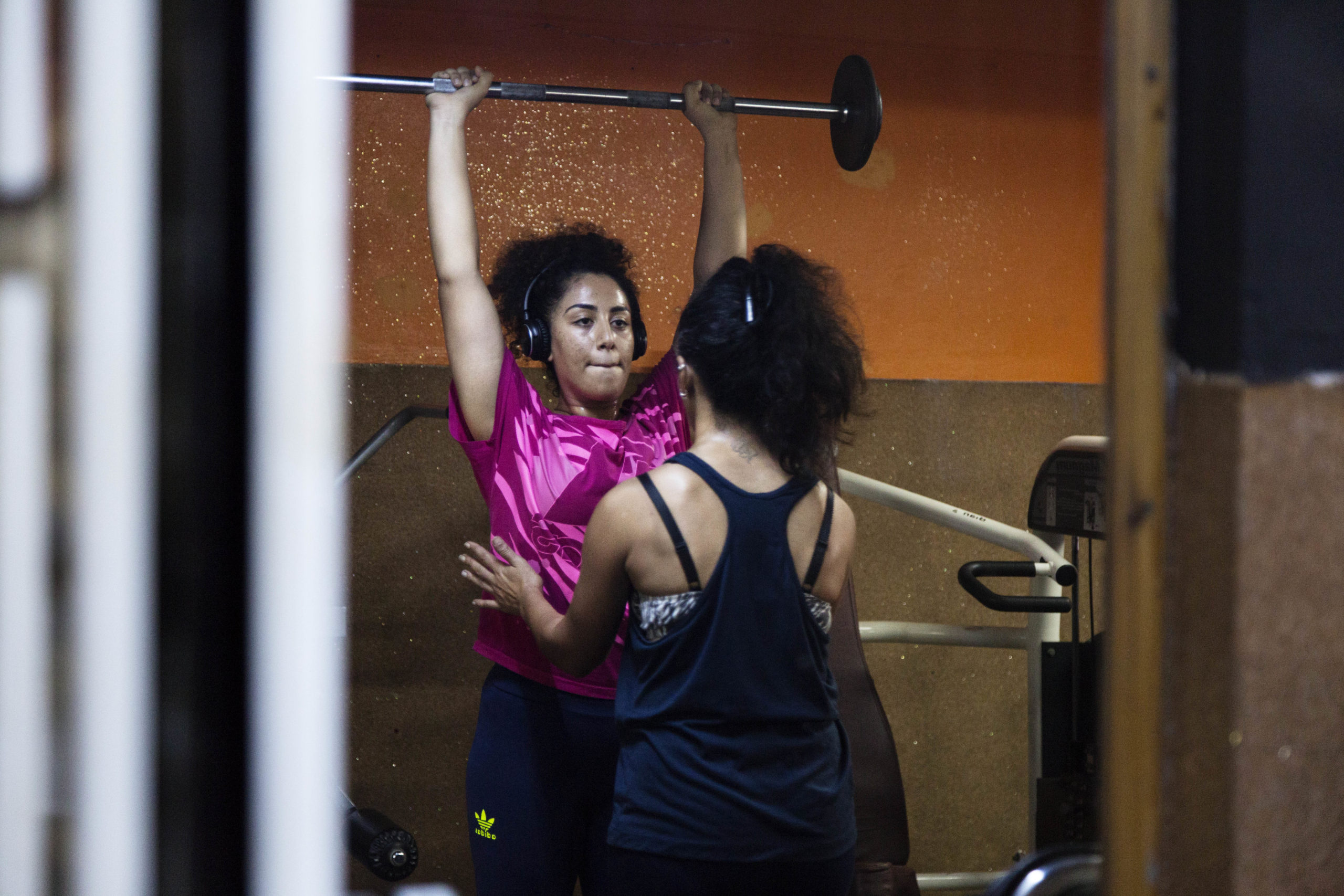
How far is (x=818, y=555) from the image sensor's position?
136 cm

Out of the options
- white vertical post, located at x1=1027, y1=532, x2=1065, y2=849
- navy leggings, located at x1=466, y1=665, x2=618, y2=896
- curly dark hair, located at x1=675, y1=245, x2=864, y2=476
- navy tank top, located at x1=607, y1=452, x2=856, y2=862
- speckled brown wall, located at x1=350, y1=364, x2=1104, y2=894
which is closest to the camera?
navy tank top, located at x1=607, y1=452, x2=856, y2=862

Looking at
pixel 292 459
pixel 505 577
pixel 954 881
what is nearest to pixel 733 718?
pixel 505 577

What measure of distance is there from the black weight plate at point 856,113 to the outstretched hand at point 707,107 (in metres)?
0.25

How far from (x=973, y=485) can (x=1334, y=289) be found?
6.89ft

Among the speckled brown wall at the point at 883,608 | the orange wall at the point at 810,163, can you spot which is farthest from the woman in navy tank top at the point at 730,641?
the orange wall at the point at 810,163

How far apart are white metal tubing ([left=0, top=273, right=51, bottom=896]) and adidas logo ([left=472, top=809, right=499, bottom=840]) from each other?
4.20 ft

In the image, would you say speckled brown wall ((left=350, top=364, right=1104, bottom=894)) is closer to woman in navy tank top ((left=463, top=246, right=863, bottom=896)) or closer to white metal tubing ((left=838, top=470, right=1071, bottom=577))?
white metal tubing ((left=838, top=470, right=1071, bottom=577))

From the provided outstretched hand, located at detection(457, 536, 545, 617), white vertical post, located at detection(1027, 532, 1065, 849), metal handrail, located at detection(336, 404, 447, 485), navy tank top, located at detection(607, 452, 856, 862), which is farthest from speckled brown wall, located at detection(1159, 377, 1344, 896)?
metal handrail, located at detection(336, 404, 447, 485)

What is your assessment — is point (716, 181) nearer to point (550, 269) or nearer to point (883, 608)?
point (550, 269)

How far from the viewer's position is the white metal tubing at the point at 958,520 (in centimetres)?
209

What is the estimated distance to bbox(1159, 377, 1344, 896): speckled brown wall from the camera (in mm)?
791

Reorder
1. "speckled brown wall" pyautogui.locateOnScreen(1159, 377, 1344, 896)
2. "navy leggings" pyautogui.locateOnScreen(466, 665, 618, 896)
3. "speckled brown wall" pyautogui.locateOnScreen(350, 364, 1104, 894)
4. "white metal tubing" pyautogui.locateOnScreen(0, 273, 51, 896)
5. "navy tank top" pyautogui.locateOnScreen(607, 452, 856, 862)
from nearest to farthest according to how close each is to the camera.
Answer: "white metal tubing" pyautogui.locateOnScreen(0, 273, 51, 896), "speckled brown wall" pyautogui.locateOnScreen(1159, 377, 1344, 896), "navy tank top" pyautogui.locateOnScreen(607, 452, 856, 862), "navy leggings" pyautogui.locateOnScreen(466, 665, 618, 896), "speckled brown wall" pyautogui.locateOnScreen(350, 364, 1104, 894)

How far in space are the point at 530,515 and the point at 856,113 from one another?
3.55 feet

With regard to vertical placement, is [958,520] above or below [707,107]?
below
